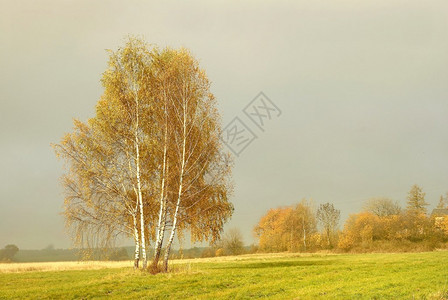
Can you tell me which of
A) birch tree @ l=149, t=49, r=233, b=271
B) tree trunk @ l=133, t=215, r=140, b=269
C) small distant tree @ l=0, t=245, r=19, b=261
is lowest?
small distant tree @ l=0, t=245, r=19, b=261

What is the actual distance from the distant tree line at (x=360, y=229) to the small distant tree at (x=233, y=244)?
286 inches

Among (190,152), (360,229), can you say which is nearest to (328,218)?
(360,229)

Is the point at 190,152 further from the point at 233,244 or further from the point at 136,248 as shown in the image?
the point at 233,244

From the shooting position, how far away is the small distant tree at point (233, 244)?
232 ft

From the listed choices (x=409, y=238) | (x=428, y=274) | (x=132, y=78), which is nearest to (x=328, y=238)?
(x=409, y=238)

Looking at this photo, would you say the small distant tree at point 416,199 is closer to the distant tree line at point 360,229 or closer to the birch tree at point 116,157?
the distant tree line at point 360,229

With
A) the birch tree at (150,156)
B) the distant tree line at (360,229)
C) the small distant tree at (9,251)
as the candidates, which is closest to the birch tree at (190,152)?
the birch tree at (150,156)

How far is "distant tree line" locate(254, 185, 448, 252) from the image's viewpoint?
209 feet

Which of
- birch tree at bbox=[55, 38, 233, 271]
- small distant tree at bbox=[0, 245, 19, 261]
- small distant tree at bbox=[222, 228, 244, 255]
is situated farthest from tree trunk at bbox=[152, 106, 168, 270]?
small distant tree at bbox=[0, 245, 19, 261]

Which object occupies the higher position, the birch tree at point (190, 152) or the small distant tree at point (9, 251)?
the birch tree at point (190, 152)

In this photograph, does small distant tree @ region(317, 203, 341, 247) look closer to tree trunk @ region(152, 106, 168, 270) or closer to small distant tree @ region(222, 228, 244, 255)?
small distant tree @ region(222, 228, 244, 255)

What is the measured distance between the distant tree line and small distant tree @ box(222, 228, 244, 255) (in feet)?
23.8

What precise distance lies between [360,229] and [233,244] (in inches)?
938

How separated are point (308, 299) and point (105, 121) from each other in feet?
54.1
